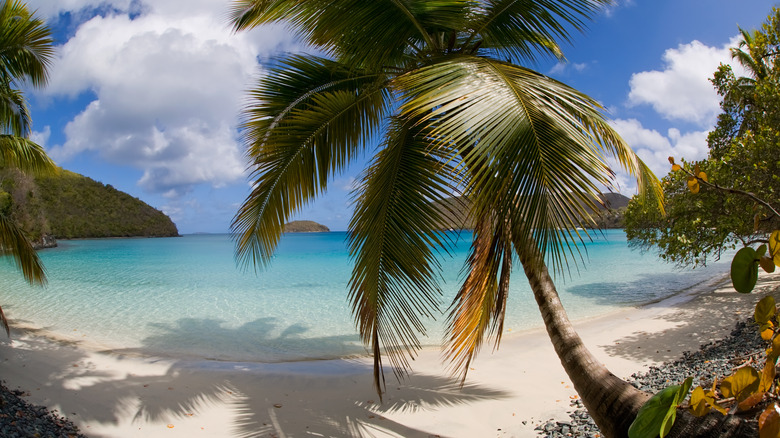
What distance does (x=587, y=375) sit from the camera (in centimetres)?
319

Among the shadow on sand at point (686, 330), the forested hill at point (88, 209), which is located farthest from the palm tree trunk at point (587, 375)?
the forested hill at point (88, 209)

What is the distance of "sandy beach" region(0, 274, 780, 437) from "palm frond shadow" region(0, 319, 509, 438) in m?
0.02

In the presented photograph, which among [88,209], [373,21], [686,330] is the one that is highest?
[88,209]

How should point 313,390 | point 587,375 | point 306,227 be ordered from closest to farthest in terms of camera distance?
point 587,375, point 313,390, point 306,227

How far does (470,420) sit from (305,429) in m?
1.94

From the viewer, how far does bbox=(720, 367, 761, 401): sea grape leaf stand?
748 mm

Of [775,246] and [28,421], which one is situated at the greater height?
[775,246]

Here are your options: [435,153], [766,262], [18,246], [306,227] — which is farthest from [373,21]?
[306,227]

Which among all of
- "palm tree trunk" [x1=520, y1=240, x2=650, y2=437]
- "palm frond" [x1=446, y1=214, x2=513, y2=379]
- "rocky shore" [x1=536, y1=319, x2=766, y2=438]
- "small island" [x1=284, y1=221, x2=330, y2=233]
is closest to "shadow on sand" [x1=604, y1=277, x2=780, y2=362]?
"rocky shore" [x1=536, y1=319, x2=766, y2=438]

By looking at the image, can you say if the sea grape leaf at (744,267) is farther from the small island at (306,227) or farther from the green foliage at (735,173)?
the small island at (306,227)

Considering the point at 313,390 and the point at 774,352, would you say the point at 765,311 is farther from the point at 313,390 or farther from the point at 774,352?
the point at 313,390

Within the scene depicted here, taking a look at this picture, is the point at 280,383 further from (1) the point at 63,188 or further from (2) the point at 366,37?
(1) the point at 63,188

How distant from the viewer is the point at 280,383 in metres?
6.59

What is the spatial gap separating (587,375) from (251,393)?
4818 mm
